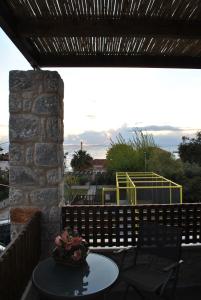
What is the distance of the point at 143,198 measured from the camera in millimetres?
10484

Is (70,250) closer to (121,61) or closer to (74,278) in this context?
(74,278)

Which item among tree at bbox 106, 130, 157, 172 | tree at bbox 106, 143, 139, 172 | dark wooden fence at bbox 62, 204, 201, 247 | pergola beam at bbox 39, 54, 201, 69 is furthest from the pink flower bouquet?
tree at bbox 106, 143, 139, 172

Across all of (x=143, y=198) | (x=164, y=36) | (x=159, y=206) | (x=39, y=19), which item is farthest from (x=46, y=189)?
(x=143, y=198)

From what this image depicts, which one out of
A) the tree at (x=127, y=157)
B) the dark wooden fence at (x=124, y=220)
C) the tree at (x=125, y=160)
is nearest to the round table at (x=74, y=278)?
the dark wooden fence at (x=124, y=220)

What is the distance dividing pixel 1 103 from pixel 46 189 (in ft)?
3.50

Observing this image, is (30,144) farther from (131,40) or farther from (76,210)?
(131,40)

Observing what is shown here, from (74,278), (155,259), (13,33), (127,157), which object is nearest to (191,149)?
(127,157)

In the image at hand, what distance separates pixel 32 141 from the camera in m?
3.33

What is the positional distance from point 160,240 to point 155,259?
0.37m

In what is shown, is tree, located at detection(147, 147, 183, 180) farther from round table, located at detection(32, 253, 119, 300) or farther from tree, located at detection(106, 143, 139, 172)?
round table, located at detection(32, 253, 119, 300)

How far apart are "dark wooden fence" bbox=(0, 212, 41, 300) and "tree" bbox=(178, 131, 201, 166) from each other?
24407 mm

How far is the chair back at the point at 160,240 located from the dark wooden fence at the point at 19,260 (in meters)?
0.99

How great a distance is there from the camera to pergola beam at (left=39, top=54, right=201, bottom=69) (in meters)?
3.51

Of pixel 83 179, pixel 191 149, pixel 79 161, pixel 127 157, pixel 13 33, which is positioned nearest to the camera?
pixel 13 33
